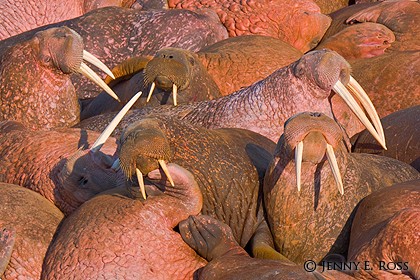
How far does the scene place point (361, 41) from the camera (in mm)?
9828

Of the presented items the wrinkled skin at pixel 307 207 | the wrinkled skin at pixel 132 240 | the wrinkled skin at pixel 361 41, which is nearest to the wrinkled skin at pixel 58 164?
the wrinkled skin at pixel 132 240

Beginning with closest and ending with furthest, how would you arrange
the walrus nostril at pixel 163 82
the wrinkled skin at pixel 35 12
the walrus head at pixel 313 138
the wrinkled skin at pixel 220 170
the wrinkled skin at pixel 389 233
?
the wrinkled skin at pixel 389 233 < the walrus head at pixel 313 138 < the wrinkled skin at pixel 220 170 < the walrus nostril at pixel 163 82 < the wrinkled skin at pixel 35 12

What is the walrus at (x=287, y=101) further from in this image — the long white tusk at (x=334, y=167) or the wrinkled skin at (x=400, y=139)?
the long white tusk at (x=334, y=167)

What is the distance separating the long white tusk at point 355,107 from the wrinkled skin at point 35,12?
466 centimetres

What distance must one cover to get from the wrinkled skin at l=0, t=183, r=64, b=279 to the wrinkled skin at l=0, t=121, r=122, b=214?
0.58 ft

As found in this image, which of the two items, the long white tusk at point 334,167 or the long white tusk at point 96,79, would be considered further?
the long white tusk at point 96,79

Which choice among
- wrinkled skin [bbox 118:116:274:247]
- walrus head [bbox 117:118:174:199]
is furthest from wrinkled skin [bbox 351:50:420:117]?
walrus head [bbox 117:118:174:199]

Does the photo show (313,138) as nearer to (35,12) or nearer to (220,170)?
(220,170)

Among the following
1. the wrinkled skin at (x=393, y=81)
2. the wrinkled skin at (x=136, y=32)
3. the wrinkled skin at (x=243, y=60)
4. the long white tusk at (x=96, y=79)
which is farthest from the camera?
the wrinkled skin at (x=136, y=32)

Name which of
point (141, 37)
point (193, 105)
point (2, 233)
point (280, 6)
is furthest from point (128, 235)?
point (280, 6)

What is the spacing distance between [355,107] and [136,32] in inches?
145

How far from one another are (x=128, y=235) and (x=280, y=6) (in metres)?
5.64

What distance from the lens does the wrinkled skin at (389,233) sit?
17.3ft

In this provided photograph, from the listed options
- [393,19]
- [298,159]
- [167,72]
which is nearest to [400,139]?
[167,72]
